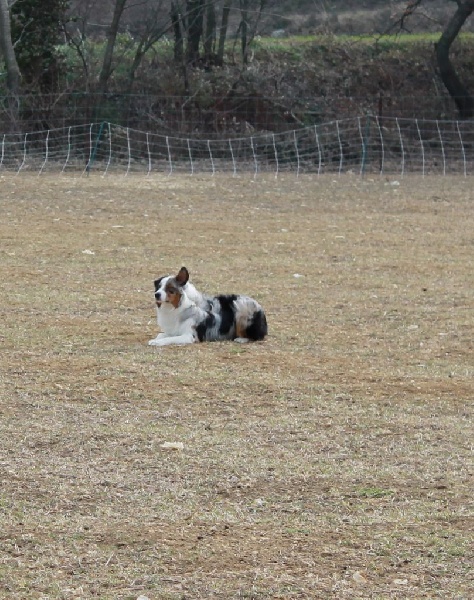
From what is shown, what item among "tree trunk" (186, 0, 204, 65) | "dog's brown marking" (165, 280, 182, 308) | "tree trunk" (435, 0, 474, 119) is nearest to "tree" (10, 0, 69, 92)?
"tree trunk" (186, 0, 204, 65)

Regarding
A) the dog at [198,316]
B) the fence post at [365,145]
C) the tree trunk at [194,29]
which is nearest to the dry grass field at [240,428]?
the dog at [198,316]

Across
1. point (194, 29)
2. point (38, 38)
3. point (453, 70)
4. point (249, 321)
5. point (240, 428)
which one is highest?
point (194, 29)

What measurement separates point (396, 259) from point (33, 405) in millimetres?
7280

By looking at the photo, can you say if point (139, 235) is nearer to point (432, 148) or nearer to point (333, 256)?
point (333, 256)

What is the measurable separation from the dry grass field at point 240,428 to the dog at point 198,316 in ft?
0.64

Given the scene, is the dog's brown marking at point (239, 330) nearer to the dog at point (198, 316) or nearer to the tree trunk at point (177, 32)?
the dog at point (198, 316)

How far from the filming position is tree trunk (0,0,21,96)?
26719mm

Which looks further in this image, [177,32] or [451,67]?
[177,32]

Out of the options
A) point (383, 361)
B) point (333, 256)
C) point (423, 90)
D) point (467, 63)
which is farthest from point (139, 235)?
point (467, 63)

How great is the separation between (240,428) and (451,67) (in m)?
27.1

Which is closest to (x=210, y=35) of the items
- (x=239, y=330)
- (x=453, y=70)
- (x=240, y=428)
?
(x=453, y=70)

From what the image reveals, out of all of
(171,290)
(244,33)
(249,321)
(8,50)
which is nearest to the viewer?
(171,290)

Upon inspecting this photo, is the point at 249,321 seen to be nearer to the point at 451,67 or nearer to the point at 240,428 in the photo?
the point at 240,428

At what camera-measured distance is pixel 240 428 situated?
6.71 metres
